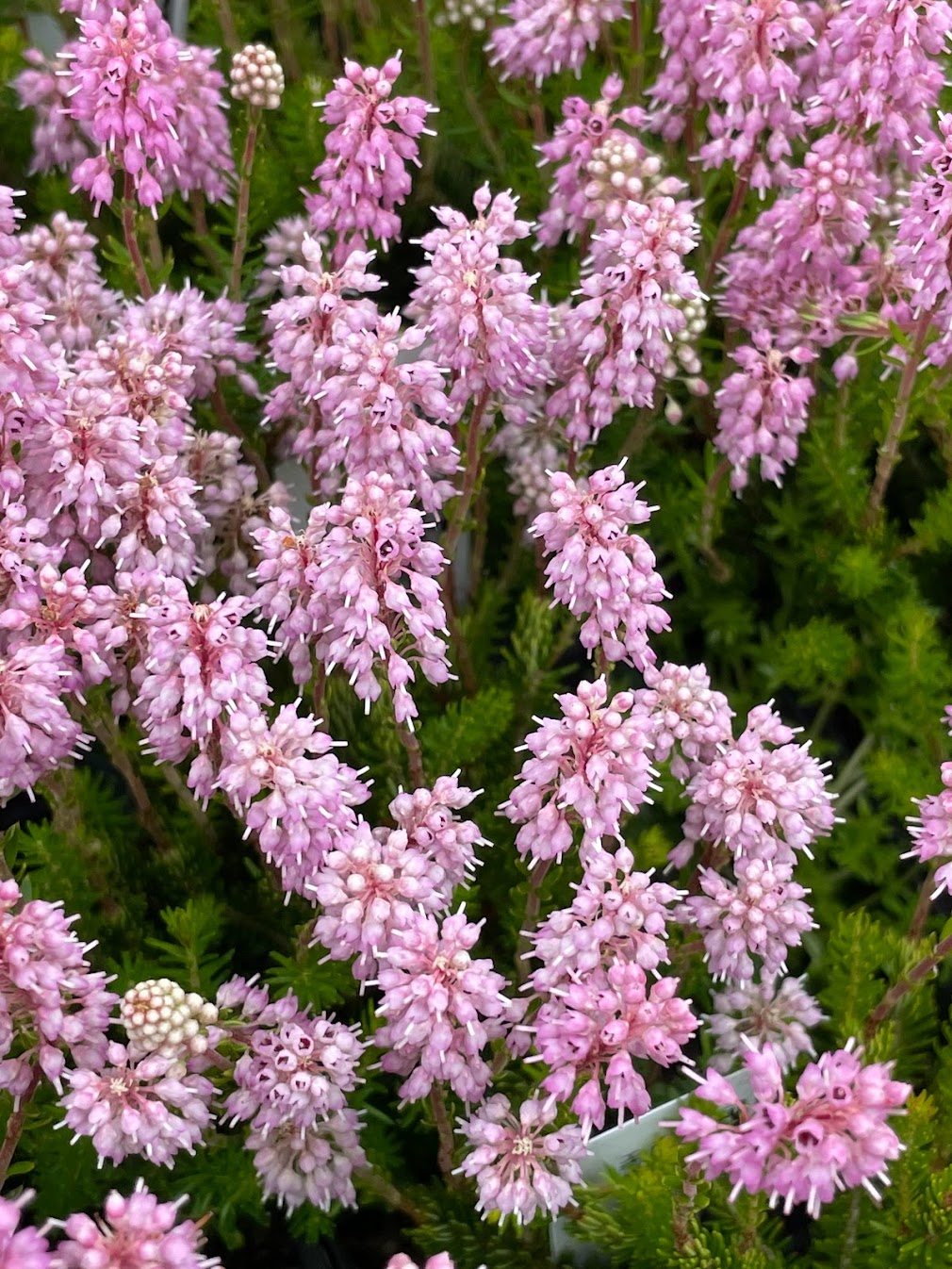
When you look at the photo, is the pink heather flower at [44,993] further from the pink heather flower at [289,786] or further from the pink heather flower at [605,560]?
the pink heather flower at [605,560]

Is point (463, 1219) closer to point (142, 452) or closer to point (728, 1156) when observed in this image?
point (728, 1156)

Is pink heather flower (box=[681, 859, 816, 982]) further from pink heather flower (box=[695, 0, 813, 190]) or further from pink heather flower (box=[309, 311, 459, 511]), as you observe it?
pink heather flower (box=[695, 0, 813, 190])

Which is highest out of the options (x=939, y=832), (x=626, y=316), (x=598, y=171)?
(x=598, y=171)

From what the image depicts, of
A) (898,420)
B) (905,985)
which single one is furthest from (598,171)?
(905,985)

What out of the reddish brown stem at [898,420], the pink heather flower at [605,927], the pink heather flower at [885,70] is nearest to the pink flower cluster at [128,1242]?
the pink heather flower at [605,927]

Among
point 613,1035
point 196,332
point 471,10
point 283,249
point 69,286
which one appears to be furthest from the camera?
point 471,10

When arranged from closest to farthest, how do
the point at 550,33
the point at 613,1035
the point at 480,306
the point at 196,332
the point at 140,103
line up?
1. the point at 613,1035
2. the point at 480,306
3. the point at 140,103
4. the point at 196,332
5. the point at 550,33

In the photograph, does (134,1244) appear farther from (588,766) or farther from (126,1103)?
(588,766)
